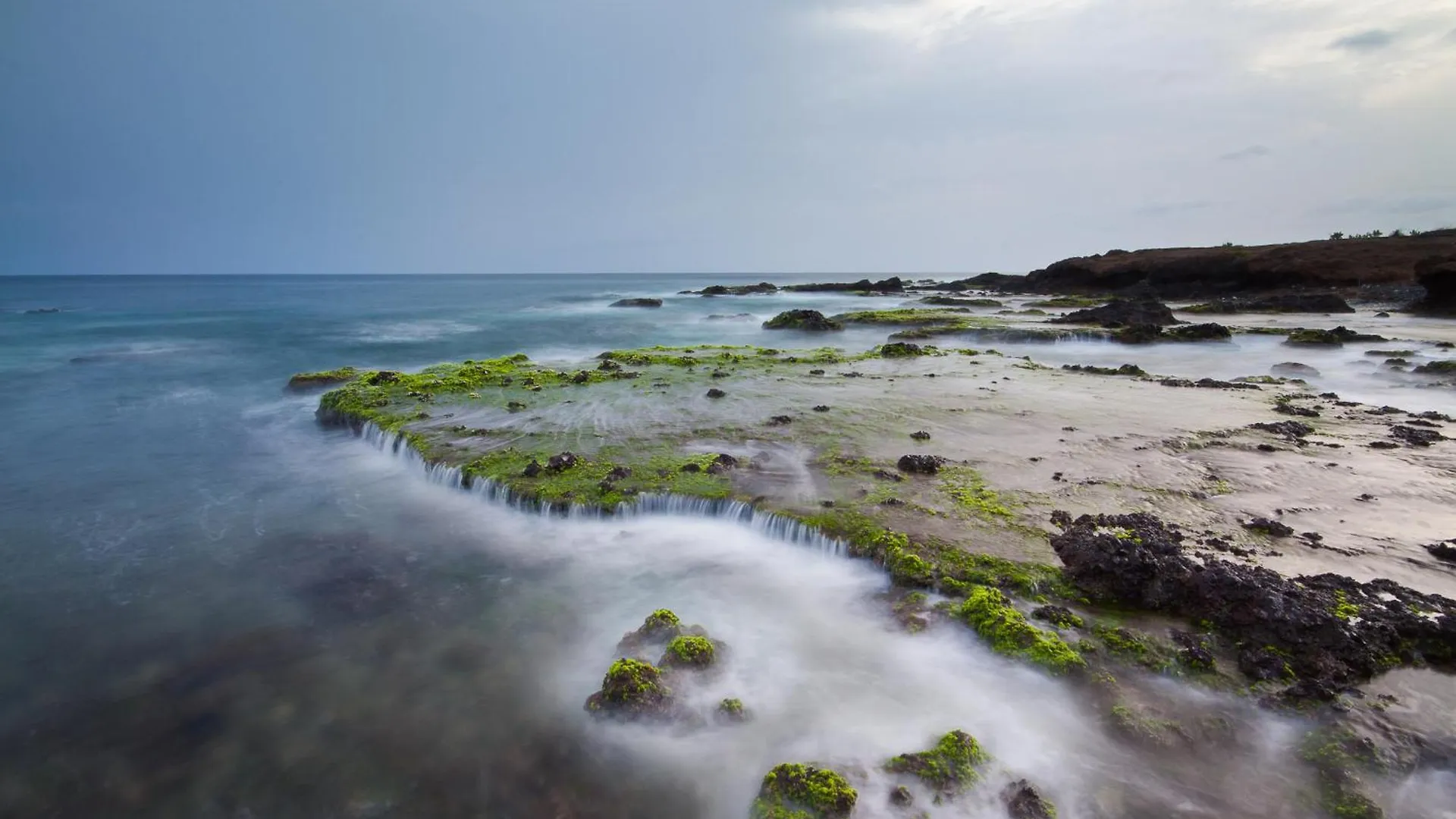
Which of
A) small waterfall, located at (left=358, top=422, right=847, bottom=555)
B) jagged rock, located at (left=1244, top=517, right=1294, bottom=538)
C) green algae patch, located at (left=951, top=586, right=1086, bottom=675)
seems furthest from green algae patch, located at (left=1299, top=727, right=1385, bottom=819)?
small waterfall, located at (left=358, top=422, right=847, bottom=555)

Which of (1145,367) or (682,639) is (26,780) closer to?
(682,639)

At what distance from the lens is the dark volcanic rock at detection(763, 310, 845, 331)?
38.3 meters

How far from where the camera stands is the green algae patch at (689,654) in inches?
272

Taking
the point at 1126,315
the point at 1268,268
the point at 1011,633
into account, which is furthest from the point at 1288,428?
the point at 1268,268

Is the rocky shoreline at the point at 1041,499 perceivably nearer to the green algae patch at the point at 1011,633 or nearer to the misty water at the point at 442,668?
the green algae patch at the point at 1011,633

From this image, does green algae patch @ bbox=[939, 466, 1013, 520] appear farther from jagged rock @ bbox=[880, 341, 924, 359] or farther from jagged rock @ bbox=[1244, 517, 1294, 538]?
jagged rock @ bbox=[880, 341, 924, 359]

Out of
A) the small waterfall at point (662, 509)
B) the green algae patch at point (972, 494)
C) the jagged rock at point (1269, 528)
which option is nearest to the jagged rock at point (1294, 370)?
the jagged rock at point (1269, 528)

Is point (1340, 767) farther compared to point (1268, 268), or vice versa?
point (1268, 268)

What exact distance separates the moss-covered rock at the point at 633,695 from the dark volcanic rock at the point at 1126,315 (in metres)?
32.2

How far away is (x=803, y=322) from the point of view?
3912cm

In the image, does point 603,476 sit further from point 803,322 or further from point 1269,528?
point 803,322

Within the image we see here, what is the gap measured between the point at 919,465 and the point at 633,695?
6.60m

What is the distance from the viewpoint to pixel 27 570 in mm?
9297

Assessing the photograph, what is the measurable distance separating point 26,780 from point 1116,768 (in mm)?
9310
